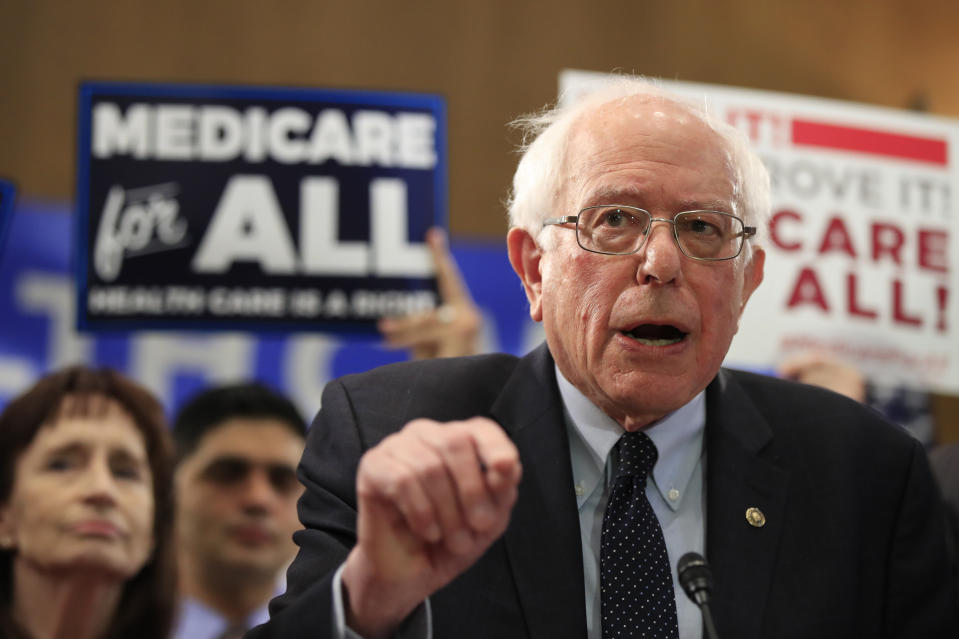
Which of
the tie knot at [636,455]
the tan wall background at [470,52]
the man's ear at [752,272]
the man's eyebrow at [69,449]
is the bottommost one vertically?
the man's eyebrow at [69,449]

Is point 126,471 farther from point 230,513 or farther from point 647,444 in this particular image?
point 647,444

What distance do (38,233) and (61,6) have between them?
36.1 inches

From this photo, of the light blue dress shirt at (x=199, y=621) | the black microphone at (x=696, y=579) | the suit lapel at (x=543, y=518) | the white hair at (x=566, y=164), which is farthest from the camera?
the light blue dress shirt at (x=199, y=621)

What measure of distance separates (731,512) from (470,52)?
301cm

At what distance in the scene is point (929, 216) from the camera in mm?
4133

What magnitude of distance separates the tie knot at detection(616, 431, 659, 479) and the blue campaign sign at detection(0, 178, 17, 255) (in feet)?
9.45

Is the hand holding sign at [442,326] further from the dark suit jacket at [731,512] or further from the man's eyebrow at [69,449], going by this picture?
the dark suit jacket at [731,512]

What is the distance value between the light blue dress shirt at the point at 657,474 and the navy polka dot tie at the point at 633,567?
0.10 ft

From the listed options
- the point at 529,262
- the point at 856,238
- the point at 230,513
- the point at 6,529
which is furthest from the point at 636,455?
the point at 856,238

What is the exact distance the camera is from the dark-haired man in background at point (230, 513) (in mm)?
3568

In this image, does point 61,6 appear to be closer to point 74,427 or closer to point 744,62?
point 74,427

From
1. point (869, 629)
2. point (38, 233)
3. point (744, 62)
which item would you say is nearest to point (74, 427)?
point (38, 233)

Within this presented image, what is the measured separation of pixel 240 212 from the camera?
147 inches

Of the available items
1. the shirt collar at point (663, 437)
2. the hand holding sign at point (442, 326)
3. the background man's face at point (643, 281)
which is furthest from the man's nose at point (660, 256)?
the hand holding sign at point (442, 326)
